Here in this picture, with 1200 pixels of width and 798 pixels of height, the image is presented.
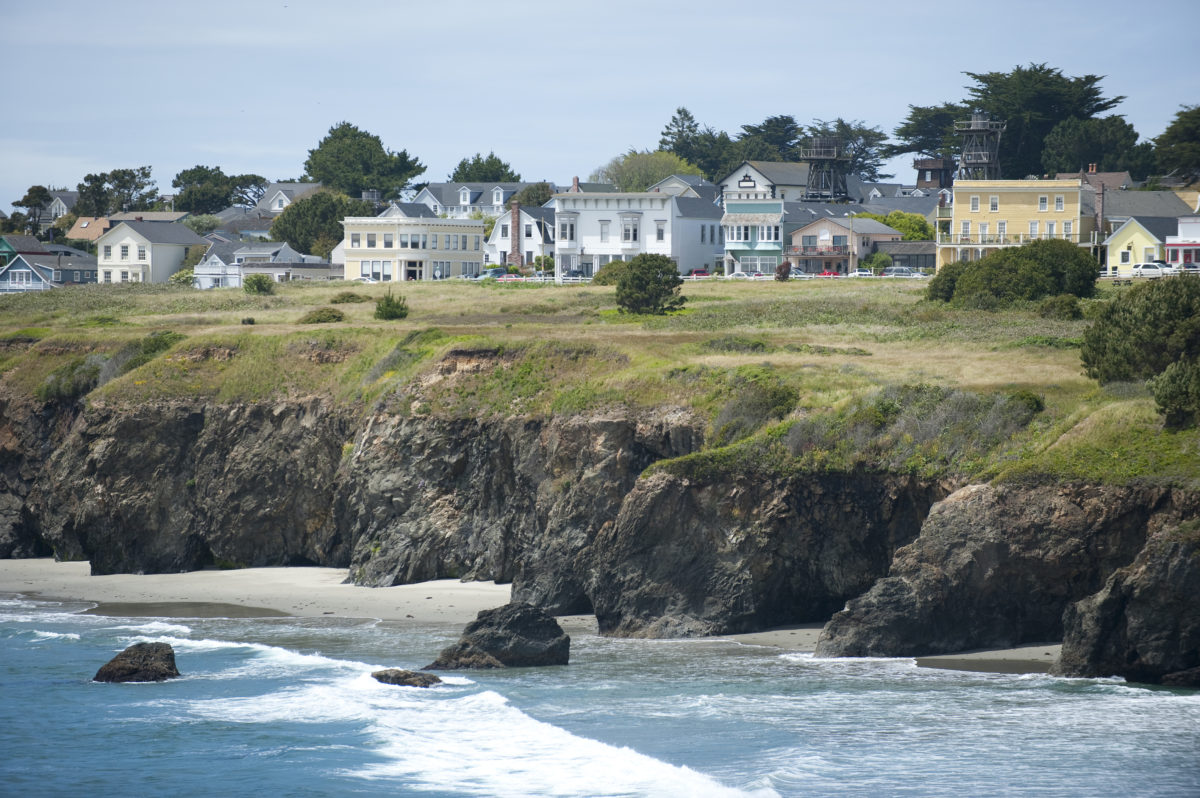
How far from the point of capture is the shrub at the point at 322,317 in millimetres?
63594

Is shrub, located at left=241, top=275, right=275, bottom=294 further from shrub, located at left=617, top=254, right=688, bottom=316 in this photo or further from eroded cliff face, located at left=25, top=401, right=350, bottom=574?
eroded cliff face, located at left=25, top=401, right=350, bottom=574

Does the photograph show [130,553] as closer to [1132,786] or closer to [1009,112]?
[1132,786]

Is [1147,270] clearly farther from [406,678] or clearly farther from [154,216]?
[154,216]

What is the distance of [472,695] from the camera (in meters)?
29.4

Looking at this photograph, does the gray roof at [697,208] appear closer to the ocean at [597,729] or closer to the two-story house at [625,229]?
the two-story house at [625,229]

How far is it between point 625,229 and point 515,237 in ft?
49.4

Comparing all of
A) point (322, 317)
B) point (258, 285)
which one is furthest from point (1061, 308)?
point (258, 285)

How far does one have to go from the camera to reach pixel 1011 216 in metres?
94.6

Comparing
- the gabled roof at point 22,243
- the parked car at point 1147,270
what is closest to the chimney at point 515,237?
the gabled roof at point 22,243

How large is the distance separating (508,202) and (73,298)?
64.2 metres

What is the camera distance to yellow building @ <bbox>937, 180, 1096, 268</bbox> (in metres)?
93.7

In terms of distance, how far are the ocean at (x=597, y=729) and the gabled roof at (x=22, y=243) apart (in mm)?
109909

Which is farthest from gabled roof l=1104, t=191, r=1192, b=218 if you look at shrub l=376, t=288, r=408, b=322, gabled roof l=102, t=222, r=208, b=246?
gabled roof l=102, t=222, r=208, b=246

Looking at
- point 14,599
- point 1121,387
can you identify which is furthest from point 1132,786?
point 14,599
